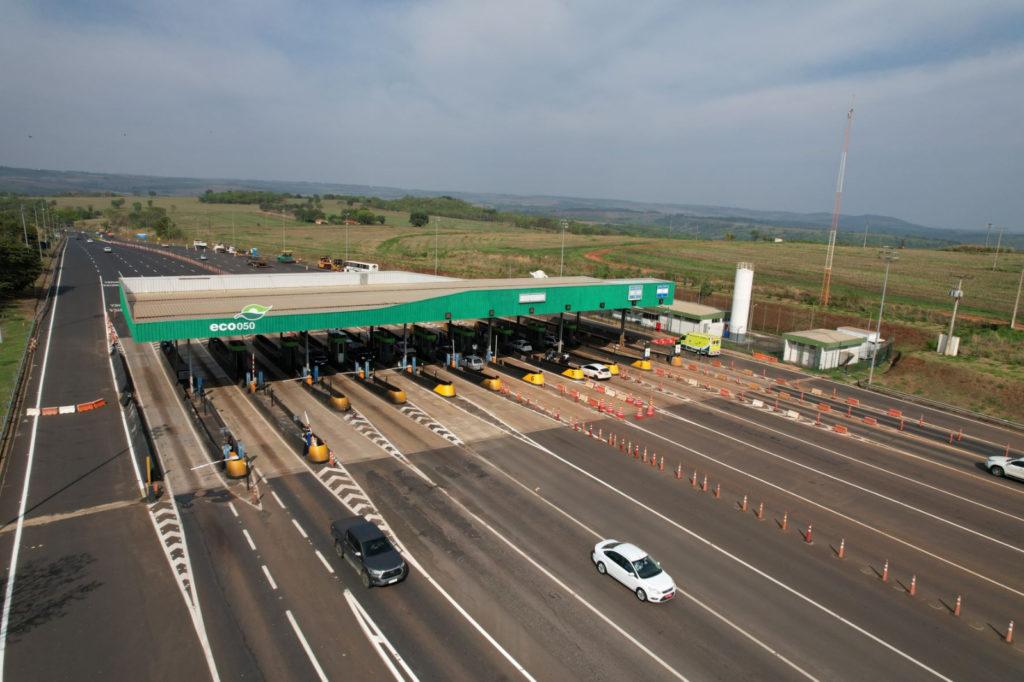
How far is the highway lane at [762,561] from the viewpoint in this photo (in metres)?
19.1

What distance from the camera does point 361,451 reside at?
3241cm

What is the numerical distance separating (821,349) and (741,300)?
13.1 m

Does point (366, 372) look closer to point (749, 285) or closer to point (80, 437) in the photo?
point (80, 437)

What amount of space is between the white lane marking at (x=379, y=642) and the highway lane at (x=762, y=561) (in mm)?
10858

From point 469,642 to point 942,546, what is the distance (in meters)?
21.3

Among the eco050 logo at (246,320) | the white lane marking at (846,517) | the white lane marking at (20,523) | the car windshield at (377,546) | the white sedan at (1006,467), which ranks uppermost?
the eco050 logo at (246,320)

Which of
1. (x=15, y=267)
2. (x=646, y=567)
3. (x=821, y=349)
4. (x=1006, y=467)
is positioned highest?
(x=15, y=267)

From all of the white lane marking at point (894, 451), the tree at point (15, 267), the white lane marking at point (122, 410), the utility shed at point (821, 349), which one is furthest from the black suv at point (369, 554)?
the tree at point (15, 267)

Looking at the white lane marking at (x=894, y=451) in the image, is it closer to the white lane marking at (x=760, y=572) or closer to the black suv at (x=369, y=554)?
the white lane marking at (x=760, y=572)

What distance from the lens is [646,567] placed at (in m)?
20.8

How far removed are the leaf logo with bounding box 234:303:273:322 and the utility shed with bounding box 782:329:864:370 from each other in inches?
1872

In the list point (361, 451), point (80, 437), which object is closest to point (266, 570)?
point (361, 451)

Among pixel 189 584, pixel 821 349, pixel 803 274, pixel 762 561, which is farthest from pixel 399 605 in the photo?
pixel 803 274

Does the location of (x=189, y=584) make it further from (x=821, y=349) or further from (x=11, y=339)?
(x=821, y=349)
